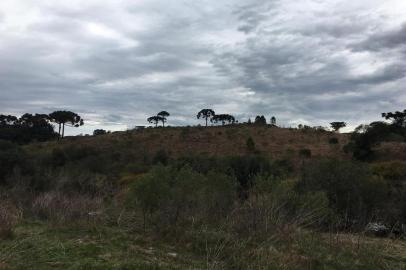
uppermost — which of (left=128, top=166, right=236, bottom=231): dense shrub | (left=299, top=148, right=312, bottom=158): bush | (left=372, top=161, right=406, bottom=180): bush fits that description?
(left=299, top=148, right=312, bottom=158): bush

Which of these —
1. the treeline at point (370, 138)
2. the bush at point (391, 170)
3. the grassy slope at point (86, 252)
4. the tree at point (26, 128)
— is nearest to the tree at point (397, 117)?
the treeline at point (370, 138)

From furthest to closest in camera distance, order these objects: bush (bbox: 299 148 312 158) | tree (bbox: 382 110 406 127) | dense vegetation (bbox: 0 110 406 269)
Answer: tree (bbox: 382 110 406 127) → bush (bbox: 299 148 312 158) → dense vegetation (bbox: 0 110 406 269)

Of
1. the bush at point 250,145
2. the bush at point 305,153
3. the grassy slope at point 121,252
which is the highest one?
the bush at point 250,145

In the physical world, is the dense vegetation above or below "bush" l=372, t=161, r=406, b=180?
below

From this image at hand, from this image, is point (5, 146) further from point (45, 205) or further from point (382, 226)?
point (382, 226)

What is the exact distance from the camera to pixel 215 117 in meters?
83.9

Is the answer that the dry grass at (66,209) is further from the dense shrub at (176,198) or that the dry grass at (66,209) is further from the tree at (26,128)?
the tree at (26,128)

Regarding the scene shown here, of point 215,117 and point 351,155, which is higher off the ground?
point 215,117

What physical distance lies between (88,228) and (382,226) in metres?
9.03

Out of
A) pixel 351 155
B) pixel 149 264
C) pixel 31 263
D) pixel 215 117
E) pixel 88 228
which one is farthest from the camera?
pixel 215 117

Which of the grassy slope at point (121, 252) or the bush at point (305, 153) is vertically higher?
the bush at point (305, 153)

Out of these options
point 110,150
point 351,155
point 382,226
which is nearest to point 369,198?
point 382,226

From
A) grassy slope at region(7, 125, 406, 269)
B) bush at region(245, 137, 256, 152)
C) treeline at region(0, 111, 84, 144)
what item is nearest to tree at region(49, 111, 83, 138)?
treeline at region(0, 111, 84, 144)

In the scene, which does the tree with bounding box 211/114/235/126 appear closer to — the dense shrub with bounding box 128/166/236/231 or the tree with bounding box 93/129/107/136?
the tree with bounding box 93/129/107/136
